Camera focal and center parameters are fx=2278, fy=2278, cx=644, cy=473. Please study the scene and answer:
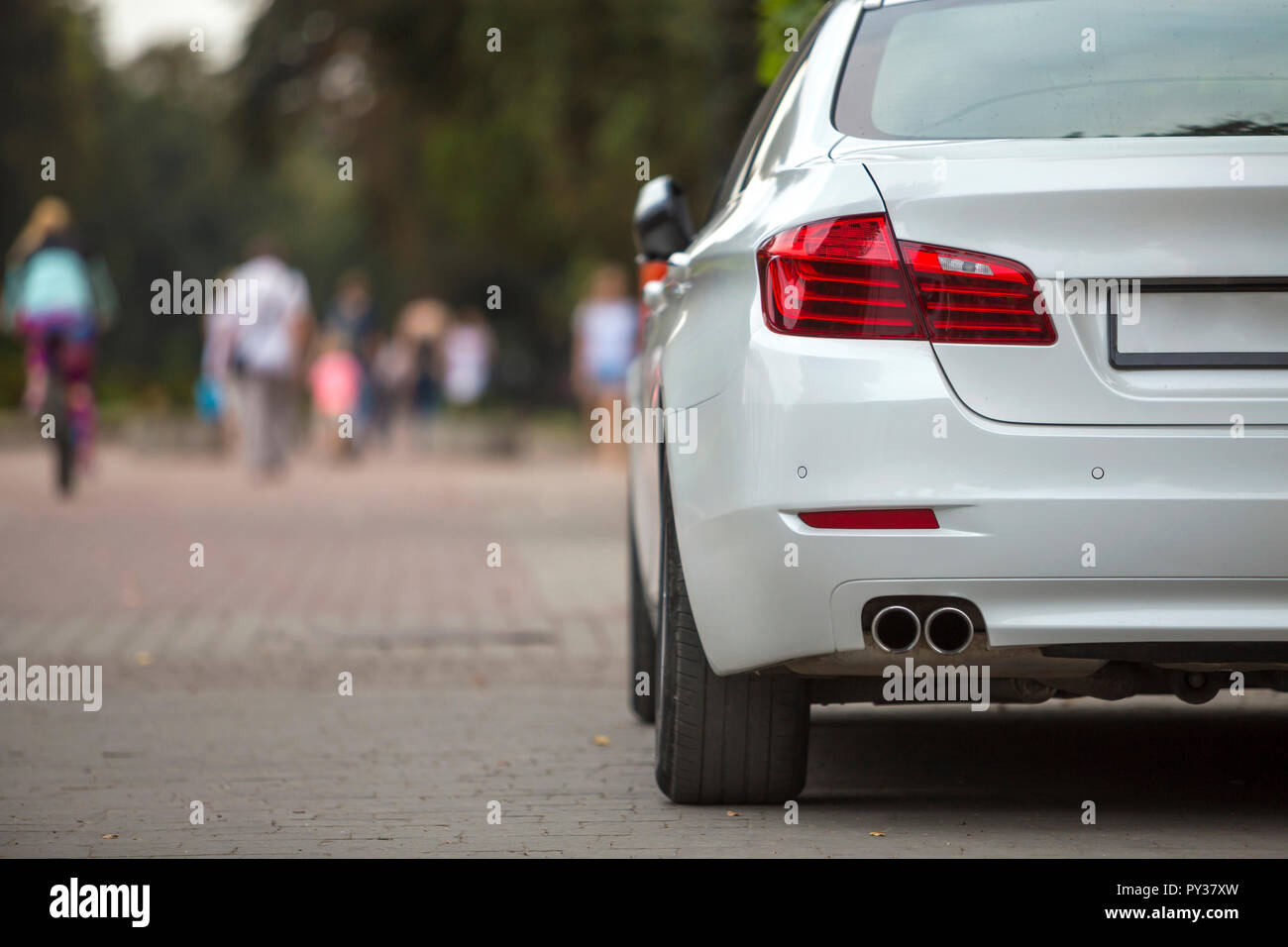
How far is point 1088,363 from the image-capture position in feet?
14.4

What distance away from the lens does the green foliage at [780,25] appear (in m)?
8.67

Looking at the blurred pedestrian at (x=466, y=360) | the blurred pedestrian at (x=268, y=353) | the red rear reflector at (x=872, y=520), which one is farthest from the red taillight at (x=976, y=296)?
the blurred pedestrian at (x=466, y=360)

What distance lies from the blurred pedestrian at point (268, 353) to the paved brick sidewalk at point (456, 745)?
741cm

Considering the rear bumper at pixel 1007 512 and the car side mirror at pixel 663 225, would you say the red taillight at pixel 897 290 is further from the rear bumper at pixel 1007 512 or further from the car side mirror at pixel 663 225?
the car side mirror at pixel 663 225

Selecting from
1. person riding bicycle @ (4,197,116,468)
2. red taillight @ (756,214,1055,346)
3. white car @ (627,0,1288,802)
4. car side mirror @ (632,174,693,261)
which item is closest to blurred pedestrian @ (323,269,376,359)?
person riding bicycle @ (4,197,116,468)

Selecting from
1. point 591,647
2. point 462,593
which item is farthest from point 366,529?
point 591,647

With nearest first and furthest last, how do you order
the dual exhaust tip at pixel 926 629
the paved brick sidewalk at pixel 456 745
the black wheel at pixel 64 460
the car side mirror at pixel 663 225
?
the dual exhaust tip at pixel 926 629 < the paved brick sidewalk at pixel 456 745 < the car side mirror at pixel 663 225 < the black wheel at pixel 64 460

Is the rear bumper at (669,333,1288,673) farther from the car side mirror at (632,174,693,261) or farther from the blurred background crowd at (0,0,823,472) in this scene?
Answer: the blurred background crowd at (0,0,823,472)

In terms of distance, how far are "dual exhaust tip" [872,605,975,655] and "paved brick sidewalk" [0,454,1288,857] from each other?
1.51 ft

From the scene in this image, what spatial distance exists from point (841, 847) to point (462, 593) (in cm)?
618

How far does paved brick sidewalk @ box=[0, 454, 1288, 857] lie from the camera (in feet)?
16.2

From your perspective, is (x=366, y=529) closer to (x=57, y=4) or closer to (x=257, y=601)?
(x=257, y=601)

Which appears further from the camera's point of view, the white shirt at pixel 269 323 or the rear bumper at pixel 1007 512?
the white shirt at pixel 269 323

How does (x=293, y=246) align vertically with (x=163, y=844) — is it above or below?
above
